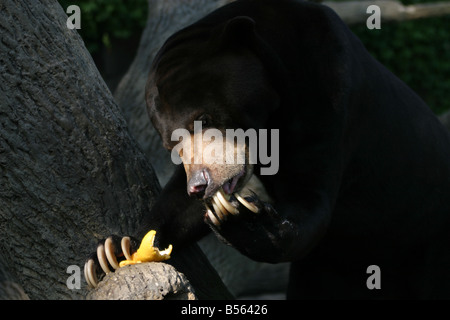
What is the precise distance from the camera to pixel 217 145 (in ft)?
10.2

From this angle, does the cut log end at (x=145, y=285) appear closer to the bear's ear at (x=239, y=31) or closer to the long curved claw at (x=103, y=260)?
the long curved claw at (x=103, y=260)

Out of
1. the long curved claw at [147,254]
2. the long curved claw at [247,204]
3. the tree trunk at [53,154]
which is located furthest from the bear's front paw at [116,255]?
the long curved claw at [247,204]

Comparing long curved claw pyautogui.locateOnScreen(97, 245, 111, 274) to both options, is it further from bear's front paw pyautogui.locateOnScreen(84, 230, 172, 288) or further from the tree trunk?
the tree trunk

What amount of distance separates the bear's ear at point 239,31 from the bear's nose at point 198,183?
1.99ft

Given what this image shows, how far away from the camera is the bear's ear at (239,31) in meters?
3.10

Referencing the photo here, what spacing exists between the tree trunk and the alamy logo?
0.34 m

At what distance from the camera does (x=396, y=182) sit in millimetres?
3842

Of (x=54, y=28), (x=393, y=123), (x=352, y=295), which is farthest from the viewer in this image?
(x=352, y=295)

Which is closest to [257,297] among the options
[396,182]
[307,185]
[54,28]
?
[396,182]

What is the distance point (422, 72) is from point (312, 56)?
26.5 feet

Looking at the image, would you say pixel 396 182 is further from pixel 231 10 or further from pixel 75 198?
pixel 75 198

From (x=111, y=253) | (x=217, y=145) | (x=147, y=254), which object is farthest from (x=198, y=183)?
(x=111, y=253)

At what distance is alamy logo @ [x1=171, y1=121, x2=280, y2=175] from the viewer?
121 inches

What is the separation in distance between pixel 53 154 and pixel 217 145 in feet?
2.28
